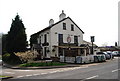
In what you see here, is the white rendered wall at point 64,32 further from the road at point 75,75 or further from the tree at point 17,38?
the road at point 75,75

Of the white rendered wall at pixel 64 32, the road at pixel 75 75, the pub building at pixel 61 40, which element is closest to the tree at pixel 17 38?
the pub building at pixel 61 40

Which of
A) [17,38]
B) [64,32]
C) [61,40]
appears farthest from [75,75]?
→ [64,32]

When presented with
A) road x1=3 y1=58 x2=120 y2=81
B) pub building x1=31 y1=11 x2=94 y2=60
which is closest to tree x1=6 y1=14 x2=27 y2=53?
pub building x1=31 y1=11 x2=94 y2=60

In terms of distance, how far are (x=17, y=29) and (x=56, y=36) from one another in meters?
8.47

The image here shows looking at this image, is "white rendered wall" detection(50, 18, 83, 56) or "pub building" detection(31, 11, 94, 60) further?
"white rendered wall" detection(50, 18, 83, 56)

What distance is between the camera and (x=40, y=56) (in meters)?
35.6

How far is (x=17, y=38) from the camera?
31281 millimetres

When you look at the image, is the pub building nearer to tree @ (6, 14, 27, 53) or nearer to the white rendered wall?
the white rendered wall

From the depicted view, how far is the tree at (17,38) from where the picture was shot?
103ft

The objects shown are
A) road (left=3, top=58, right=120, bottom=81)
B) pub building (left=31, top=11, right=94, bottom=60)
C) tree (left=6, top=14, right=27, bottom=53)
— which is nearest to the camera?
road (left=3, top=58, right=120, bottom=81)

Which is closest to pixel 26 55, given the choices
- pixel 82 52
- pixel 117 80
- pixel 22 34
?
pixel 22 34

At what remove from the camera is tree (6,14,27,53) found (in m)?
31.4

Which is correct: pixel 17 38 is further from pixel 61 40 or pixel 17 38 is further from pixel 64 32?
pixel 64 32

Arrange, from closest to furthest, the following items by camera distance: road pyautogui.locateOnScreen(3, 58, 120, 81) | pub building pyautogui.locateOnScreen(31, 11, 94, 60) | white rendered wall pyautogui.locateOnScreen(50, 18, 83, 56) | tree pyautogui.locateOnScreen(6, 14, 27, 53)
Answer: road pyautogui.locateOnScreen(3, 58, 120, 81) → tree pyautogui.locateOnScreen(6, 14, 27, 53) → pub building pyautogui.locateOnScreen(31, 11, 94, 60) → white rendered wall pyautogui.locateOnScreen(50, 18, 83, 56)
